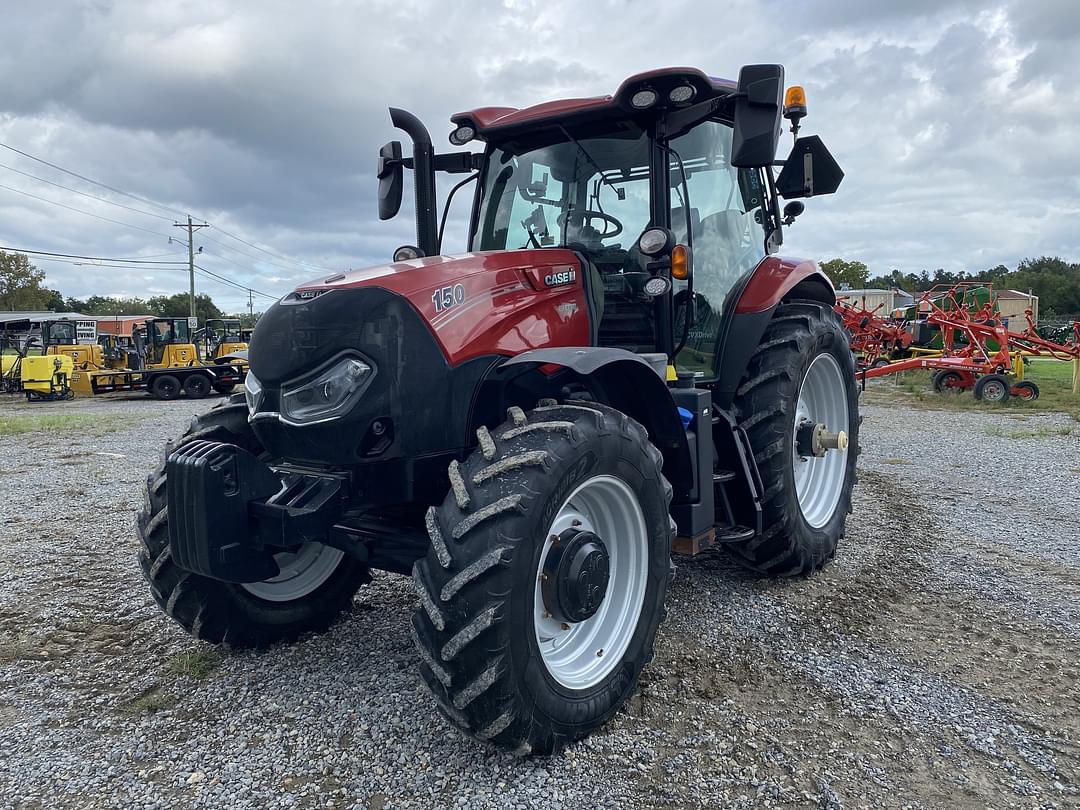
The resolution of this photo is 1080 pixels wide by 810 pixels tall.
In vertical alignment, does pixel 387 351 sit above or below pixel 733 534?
above

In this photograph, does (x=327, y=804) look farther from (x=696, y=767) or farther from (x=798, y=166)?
(x=798, y=166)

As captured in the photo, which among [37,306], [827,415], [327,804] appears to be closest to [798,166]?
[827,415]

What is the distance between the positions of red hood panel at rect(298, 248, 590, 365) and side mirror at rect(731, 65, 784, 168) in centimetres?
89

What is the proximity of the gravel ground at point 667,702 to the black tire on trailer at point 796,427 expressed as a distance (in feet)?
0.84

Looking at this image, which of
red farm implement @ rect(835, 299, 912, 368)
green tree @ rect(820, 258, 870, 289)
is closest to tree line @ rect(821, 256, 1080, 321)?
green tree @ rect(820, 258, 870, 289)

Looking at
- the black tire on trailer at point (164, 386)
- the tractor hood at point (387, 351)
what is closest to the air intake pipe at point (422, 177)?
the tractor hood at point (387, 351)

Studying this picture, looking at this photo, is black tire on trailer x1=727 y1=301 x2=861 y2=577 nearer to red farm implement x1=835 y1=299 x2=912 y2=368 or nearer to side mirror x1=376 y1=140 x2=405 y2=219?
side mirror x1=376 y1=140 x2=405 y2=219

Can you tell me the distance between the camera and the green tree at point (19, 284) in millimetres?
58219

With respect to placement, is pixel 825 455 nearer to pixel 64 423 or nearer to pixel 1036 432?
pixel 1036 432

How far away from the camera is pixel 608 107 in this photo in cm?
343

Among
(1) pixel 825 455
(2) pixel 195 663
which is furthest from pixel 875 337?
(2) pixel 195 663

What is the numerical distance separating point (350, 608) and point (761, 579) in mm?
2260

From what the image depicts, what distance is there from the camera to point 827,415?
4.80 metres

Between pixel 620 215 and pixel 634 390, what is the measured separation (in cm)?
100
